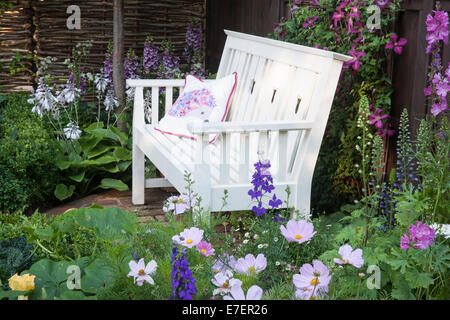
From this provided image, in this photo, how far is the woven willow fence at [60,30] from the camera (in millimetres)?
7133

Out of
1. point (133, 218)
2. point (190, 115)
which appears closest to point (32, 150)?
point (190, 115)

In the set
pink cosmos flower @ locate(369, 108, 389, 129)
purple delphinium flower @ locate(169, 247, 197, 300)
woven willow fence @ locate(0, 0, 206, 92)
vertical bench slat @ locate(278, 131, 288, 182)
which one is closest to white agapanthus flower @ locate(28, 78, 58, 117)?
vertical bench slat @ locate(278, 131, 288, 182)

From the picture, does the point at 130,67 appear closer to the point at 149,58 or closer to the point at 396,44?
the point at 149,58

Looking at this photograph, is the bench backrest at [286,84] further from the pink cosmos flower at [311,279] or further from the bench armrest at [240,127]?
the pink cosmos flower at [311,279]

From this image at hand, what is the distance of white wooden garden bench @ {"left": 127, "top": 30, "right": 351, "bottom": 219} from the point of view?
3.55 meters

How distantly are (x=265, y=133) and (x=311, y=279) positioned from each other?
1.54 m

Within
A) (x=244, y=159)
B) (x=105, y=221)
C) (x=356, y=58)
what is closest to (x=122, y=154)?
(x=244, y=159)

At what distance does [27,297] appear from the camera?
2324mm

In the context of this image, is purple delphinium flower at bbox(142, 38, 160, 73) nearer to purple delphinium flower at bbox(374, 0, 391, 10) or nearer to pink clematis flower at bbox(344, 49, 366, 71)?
pink clematis flower at bbox(344, 49, 366, 71)

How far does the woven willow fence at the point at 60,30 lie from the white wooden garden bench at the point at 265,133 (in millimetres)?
2805

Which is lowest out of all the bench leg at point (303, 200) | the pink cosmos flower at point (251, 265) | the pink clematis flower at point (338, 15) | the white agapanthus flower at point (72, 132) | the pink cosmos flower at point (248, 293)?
the bench leg at point (303, 200)

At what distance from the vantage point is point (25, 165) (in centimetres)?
453

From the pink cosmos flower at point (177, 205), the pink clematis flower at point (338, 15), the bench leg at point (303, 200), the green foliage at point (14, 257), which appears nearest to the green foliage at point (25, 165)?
the green foliage at point (14, 257)
